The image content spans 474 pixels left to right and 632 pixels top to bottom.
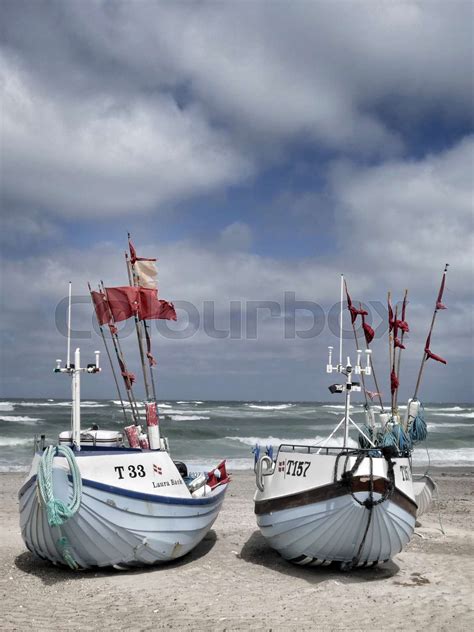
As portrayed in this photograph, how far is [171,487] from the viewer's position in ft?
34.4

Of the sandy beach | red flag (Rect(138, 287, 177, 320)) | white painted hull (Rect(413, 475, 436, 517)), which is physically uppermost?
red flag (Rect(138, 287, 177, 320))

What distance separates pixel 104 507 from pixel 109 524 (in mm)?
261

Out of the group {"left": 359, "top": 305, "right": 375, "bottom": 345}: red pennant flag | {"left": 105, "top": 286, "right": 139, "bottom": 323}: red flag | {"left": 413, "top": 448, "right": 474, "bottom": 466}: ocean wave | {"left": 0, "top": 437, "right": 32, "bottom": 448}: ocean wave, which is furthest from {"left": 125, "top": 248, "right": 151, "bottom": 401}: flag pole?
{"left": 0, "top": 437, "right": 32, "bottom": 448}: ocean wave

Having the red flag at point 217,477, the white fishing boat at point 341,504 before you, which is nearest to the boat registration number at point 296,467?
the white fishing boat at point 341,504

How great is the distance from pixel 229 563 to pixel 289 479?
2.15m

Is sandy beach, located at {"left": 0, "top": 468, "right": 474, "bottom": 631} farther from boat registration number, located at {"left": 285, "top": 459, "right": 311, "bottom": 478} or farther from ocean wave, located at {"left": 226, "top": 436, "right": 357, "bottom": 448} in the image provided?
ocean wave, located at {"left": 226, "top": 436, "right": 357, "bottom": 448}

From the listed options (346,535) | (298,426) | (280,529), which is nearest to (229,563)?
(280,529)

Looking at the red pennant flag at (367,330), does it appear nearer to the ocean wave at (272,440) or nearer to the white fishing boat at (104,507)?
the white fishing boat at (104,507)

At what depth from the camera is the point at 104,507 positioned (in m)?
9.46

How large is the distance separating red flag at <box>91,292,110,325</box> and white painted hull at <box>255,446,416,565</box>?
440cm

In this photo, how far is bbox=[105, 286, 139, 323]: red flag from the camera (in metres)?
12.0

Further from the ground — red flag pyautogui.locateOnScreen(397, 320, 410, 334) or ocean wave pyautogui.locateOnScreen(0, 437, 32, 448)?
red flag pyautogui.locateOnScreen(397, 320, 410, 334)

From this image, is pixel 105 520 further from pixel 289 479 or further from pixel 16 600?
pixel 289 479

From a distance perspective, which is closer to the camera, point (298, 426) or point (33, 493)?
point (33, 493)
